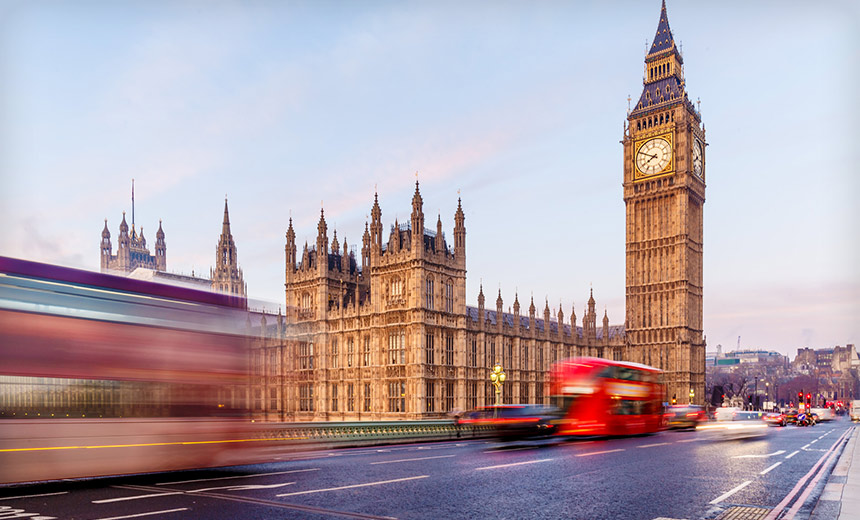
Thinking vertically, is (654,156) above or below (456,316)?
above

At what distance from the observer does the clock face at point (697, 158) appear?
276 ft

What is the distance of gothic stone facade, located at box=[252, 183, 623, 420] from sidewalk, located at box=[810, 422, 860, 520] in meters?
38.7

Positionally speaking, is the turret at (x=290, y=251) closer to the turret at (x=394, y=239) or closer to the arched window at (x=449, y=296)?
the turret at (x=394, y=239)

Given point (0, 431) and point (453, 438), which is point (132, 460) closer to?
point (0, 431)

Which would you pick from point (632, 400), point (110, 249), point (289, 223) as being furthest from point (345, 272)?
point (110, 249)

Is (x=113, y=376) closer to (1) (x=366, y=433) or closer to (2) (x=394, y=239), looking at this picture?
(1) (x=366, y=433)

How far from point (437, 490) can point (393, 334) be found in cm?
4309

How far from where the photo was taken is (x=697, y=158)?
85.6 metres

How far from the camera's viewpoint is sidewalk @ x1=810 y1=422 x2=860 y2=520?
1001 cm

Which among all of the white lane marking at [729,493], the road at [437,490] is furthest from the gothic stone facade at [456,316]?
the white lane marking at [729,493]

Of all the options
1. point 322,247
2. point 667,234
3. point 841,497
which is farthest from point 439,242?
point 841,497

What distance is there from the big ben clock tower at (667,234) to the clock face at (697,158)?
123 millimetres

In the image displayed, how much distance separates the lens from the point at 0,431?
11.5 meters

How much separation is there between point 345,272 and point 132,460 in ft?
167
